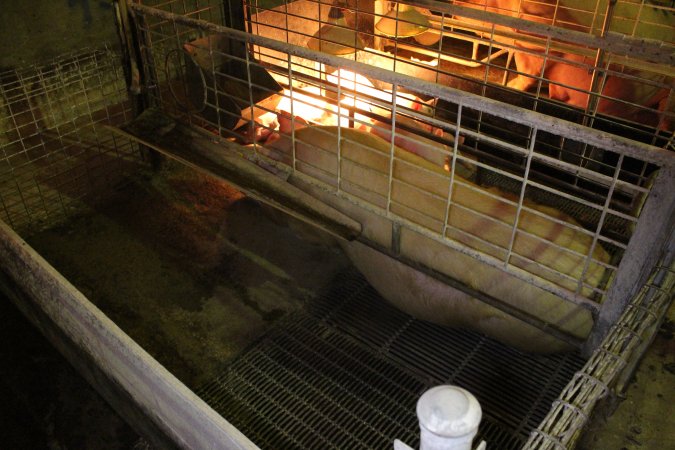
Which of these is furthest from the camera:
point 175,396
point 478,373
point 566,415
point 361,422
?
point 478,373

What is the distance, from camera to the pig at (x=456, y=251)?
2.80 metres

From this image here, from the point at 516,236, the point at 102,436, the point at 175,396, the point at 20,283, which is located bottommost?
the point at 102,436

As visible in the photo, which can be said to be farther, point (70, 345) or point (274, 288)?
point (274, 288)

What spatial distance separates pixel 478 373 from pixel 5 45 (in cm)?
453

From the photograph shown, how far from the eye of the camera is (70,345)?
129 inches

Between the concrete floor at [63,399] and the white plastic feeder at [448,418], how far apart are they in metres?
1.49

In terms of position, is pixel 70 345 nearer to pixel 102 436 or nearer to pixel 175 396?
pixel 102 436

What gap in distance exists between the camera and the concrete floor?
2.55m

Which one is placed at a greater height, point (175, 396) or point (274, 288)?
point (175, 396)

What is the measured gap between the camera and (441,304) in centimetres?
317

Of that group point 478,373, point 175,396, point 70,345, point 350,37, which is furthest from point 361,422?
point 350,37

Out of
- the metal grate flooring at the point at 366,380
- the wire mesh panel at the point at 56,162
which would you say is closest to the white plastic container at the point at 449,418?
the metal grate flooring at the point at 366,380

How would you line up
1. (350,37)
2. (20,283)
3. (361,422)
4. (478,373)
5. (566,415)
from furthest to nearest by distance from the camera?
1. (350,37)
2. (20,283)
3. (478,373)
4. (361,422)
5. (566,415)

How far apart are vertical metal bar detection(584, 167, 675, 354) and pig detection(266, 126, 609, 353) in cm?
15
